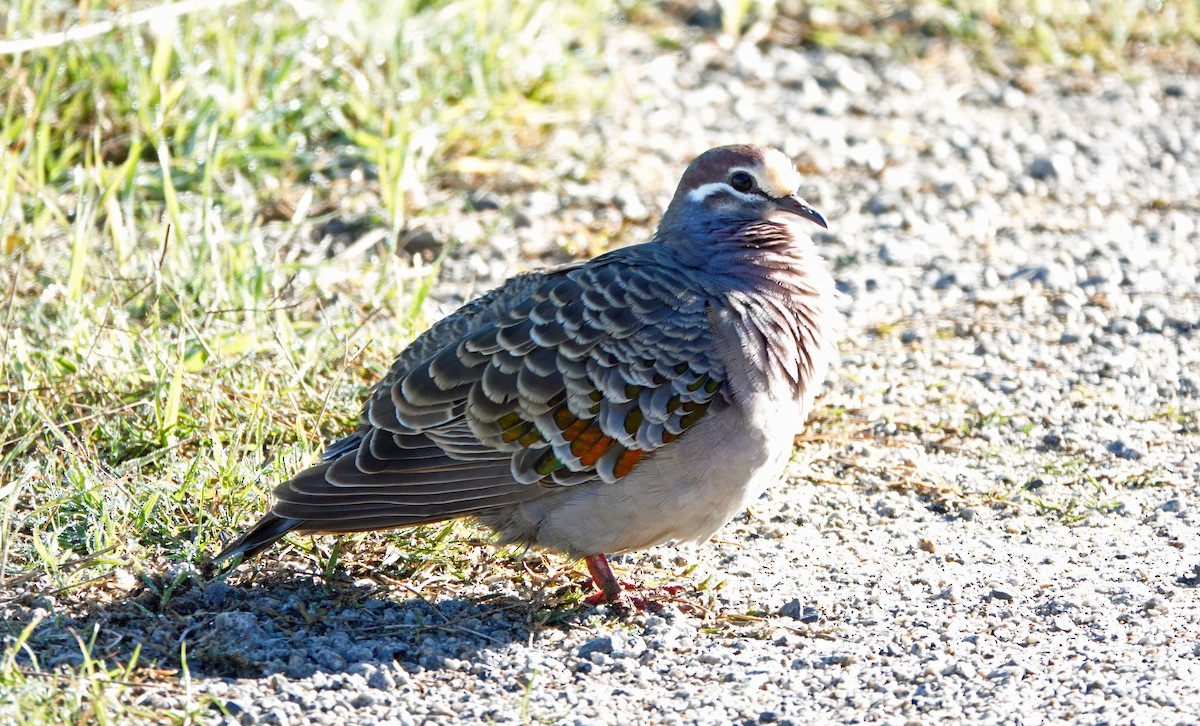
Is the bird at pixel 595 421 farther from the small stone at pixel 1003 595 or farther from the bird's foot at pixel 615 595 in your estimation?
the small stone at pixel 1003 595

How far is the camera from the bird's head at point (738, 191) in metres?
4.43

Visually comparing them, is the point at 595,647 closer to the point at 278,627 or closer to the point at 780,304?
the point at 278,627

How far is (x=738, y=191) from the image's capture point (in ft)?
14.6

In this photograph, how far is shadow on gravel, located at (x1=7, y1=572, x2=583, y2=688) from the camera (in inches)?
143

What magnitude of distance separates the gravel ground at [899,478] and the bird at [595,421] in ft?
0.90

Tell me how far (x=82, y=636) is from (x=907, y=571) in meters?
2.19

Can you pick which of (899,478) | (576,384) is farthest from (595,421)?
(899,478)

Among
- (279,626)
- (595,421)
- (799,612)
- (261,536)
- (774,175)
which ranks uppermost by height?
(774,175)

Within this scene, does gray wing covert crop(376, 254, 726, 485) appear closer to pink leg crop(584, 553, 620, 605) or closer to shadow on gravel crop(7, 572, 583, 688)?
pink leg crop(584, 553, 620, 605)

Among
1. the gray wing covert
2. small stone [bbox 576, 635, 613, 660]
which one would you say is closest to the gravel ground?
small stone [bbox 576, 635, 613, 660]

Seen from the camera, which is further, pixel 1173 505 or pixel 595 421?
pixel 1173 505

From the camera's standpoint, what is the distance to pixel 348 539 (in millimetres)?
4230

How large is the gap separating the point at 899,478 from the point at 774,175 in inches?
43.6

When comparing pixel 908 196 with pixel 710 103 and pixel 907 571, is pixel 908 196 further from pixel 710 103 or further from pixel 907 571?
pixel 907 571
